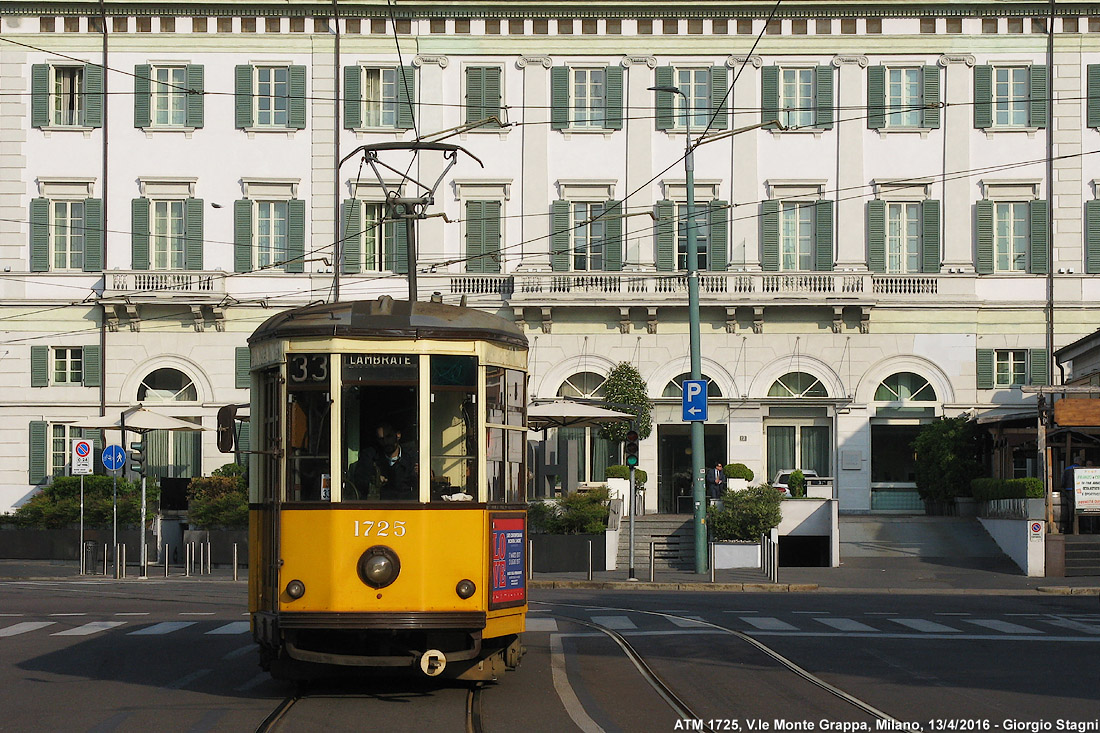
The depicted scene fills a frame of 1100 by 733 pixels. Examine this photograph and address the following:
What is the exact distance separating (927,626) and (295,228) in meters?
28.2

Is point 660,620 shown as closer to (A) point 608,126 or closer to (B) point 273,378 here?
(B) point 273,378

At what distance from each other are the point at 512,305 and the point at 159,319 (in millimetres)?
10432

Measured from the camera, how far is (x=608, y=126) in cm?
4341

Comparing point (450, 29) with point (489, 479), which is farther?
point (450, 29)

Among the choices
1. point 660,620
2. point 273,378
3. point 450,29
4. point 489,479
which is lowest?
point 660,620

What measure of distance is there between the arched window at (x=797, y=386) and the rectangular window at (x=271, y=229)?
15.0m

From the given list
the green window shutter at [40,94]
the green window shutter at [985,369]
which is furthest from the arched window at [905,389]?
the green window shutter at [40,94]

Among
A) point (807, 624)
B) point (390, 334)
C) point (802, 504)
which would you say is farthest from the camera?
point (802, 504)

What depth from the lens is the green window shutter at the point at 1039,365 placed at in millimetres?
41844

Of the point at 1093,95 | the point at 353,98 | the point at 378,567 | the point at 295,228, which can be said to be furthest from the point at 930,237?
the point at 378,567

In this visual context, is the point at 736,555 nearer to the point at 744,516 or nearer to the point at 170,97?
the point at 744,516

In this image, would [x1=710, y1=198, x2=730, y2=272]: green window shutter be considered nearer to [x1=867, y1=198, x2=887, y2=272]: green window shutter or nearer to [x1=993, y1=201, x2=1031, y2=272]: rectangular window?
[x1=867, y1=198, x2=887, y2=272]: green window shutter

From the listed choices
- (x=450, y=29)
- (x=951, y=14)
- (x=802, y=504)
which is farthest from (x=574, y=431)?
(x=951, y=14)

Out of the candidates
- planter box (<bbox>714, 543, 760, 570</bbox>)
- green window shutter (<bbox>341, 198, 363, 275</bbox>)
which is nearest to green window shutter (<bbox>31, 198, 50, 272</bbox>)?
green window shutter (<bbox>341, 198, 363, 275</bbox>)
